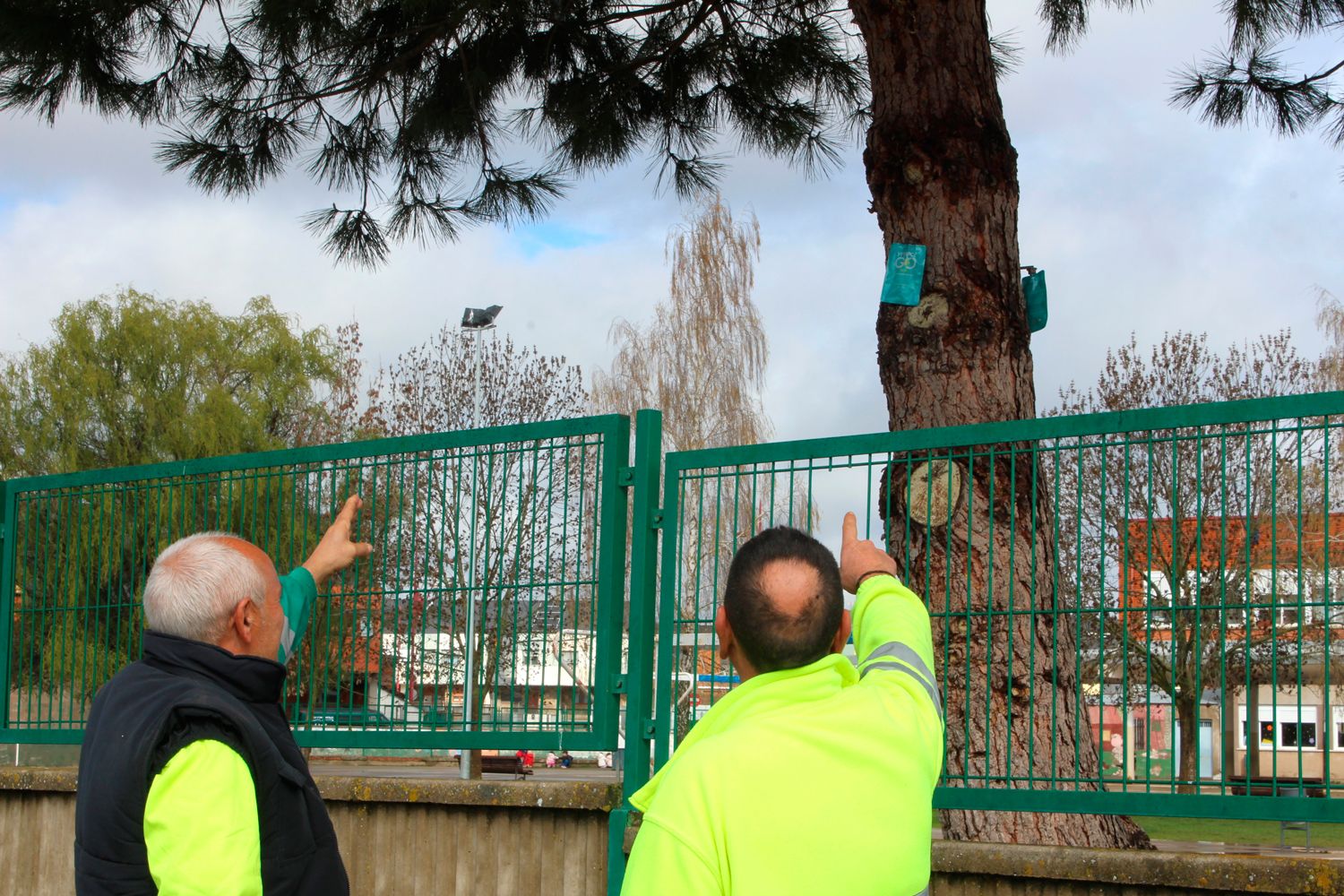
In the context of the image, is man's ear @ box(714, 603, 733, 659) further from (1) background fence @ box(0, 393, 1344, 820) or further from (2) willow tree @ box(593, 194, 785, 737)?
(2) willow tree @ box(593, 194, 785, 737)

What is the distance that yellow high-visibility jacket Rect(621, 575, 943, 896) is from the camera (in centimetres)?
195

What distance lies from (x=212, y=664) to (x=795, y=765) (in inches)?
51.1

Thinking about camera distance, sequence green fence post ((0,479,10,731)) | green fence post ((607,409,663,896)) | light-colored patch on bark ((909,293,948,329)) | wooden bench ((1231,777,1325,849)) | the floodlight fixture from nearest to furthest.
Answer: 1. wooden bench ((1231,777,1325,849))
2. green fence post ((607,409,663,896))
3. light-colored patch on bark ((909,293,948,329))
4. green fence post ((0,479,10,731))
5. the floodlight fixture

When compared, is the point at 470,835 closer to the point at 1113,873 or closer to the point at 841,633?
the point at 1113,873

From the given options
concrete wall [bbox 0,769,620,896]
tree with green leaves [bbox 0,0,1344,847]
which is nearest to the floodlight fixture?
tree with green leaves [bbox 0,0,1344,847]

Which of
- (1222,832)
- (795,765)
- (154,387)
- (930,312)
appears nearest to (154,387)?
(154,387)

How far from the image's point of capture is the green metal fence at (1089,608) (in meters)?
3.87

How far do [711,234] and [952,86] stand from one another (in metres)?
27.0

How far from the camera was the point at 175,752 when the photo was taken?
2586 millimetres

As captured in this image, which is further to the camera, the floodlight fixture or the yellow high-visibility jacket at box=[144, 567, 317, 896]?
the floodlight fixture

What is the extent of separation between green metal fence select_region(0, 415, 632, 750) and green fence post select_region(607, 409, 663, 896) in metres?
0.07

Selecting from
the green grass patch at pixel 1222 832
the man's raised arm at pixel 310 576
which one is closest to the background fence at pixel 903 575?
the man's raised arm at pixel 310 576

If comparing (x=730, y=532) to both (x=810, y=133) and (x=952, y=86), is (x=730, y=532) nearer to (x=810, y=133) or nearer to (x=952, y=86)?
(x=952, y=86)

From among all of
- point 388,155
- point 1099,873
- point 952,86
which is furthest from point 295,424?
point 1099,873
